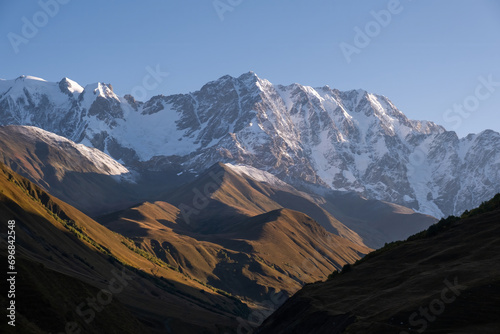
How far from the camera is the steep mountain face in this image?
64750mm

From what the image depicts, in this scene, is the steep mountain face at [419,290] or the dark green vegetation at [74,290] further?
the dark green vegetation at [74,290]

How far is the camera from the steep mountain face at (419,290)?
64.8 meters

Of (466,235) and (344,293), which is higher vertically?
(466,235)

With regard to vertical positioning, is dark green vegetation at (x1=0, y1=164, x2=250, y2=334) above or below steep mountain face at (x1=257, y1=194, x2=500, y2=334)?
below

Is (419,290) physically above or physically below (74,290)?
above

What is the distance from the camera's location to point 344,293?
9256 centimetres

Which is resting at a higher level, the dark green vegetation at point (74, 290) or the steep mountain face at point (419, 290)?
the steep mountain face at point (419, 290)

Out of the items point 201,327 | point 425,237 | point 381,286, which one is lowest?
point 201,327

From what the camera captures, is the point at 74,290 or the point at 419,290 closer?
the point at 419,290

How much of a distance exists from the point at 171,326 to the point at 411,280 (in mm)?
77029

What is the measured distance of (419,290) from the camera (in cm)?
7706

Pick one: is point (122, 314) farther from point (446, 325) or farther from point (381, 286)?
point (446, 325)

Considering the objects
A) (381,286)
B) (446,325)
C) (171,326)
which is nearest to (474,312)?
(446,325)

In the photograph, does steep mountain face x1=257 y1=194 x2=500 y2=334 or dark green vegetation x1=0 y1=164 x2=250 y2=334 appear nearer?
steep mountain face x1=257 y1=194 x2=500 y2=334
